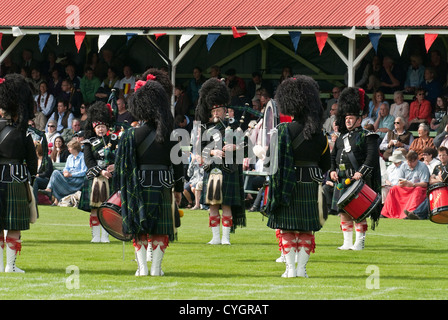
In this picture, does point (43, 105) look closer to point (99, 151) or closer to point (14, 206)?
point (99, 151)

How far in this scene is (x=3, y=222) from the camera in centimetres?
1048

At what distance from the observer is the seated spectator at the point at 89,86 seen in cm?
2502

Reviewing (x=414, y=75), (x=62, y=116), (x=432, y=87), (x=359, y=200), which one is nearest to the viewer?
(x=359, y=200)

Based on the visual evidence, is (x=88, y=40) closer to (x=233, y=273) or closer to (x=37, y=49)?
(x=37, y=49)

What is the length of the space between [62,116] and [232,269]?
13611 millimetres

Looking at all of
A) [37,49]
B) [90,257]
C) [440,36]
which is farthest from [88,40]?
[90,257]

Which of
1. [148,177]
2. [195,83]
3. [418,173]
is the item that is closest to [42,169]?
[148,177]

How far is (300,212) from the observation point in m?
10.4

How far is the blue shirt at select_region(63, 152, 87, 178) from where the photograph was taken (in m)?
20.9

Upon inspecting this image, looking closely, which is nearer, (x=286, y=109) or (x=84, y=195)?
(x=286, y=109)

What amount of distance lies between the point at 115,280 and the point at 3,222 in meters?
1.27

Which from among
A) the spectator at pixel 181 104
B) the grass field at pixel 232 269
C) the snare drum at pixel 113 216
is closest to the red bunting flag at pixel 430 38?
the grass field at pixel 232 269

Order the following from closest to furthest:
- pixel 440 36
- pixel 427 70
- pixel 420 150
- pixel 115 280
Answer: pixel 115 280
pixel 420 150
pixel 427 70
pixel 440 36

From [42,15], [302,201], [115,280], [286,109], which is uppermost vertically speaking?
[42,15]
